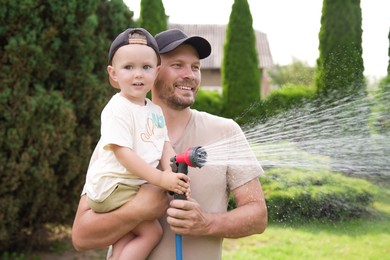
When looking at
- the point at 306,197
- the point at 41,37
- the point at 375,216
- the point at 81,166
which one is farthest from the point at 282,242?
the point at 41,37

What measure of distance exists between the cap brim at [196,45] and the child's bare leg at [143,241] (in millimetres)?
777

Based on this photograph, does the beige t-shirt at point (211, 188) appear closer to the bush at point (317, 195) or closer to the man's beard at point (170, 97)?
the man's beard at point (170, 97)

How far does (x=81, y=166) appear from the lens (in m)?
6.34

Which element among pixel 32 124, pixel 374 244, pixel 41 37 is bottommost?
pixel 374 244

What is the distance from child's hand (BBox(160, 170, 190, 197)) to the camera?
2.23 m

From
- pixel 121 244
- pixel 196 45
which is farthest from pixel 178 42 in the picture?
pixel 121 244

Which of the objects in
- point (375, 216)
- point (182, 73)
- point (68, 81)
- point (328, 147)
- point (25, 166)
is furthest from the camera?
point (375, 216)

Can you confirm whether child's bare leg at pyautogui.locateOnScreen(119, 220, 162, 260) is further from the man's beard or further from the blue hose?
the man's beard

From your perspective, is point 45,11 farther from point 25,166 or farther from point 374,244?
point 374,244

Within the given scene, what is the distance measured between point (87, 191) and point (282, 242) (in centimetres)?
562

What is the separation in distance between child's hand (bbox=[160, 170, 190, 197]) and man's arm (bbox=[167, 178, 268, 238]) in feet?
0.23

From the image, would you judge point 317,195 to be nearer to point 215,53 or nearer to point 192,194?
point 192,194

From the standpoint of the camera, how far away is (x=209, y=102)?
12.2 m

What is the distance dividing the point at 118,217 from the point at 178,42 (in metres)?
0.82
